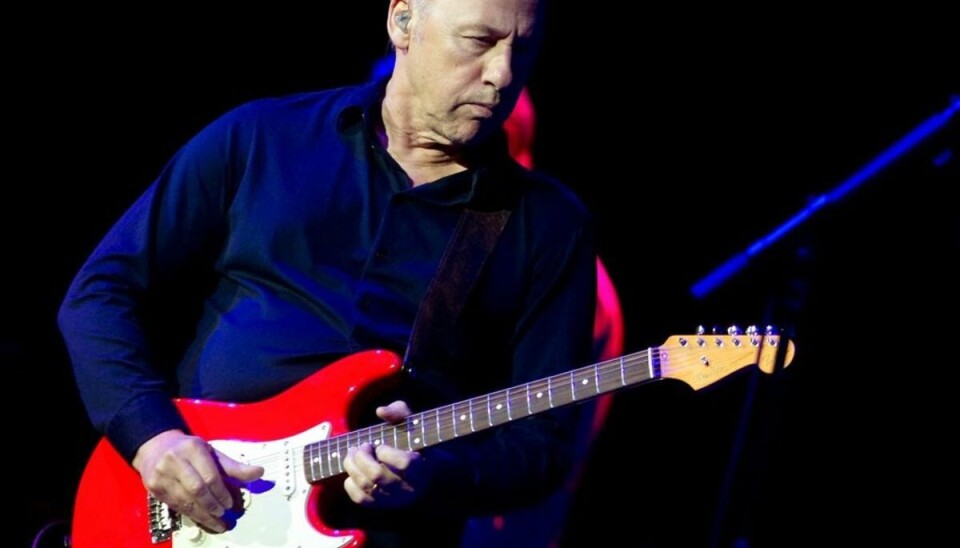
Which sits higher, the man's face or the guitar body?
the man's face

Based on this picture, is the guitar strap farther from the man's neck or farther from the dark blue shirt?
the man's neck

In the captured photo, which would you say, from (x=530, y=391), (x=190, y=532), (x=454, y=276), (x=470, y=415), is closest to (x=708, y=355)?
(x=530, y=391)

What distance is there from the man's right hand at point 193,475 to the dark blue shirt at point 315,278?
13 cm

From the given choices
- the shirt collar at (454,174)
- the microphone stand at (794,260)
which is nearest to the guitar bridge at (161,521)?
the shirt collar at (454,174)

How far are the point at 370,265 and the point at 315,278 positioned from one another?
0.51 ft

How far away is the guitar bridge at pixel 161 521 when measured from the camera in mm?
3004

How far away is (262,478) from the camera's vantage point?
9.69 feet

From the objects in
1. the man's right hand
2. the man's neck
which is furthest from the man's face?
the man's right hand

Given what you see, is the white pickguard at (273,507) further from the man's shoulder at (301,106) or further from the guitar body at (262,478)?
the man's shoulder at (301,106)

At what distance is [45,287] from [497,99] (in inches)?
93.5

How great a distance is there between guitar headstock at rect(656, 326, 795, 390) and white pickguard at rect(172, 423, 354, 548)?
90 cm

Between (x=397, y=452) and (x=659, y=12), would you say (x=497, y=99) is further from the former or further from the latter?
(x=659, y=12)

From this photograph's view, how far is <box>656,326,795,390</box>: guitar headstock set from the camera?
2.65 meters

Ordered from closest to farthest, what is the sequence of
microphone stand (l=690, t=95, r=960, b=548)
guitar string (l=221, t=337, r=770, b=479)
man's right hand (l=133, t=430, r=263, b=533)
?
microphone stand (l=690, t=95, r=960, b=548), guitar string (l=221, t=337, r=770, b=479), man's right hand (l=133, t=430, r=263, b=533)
